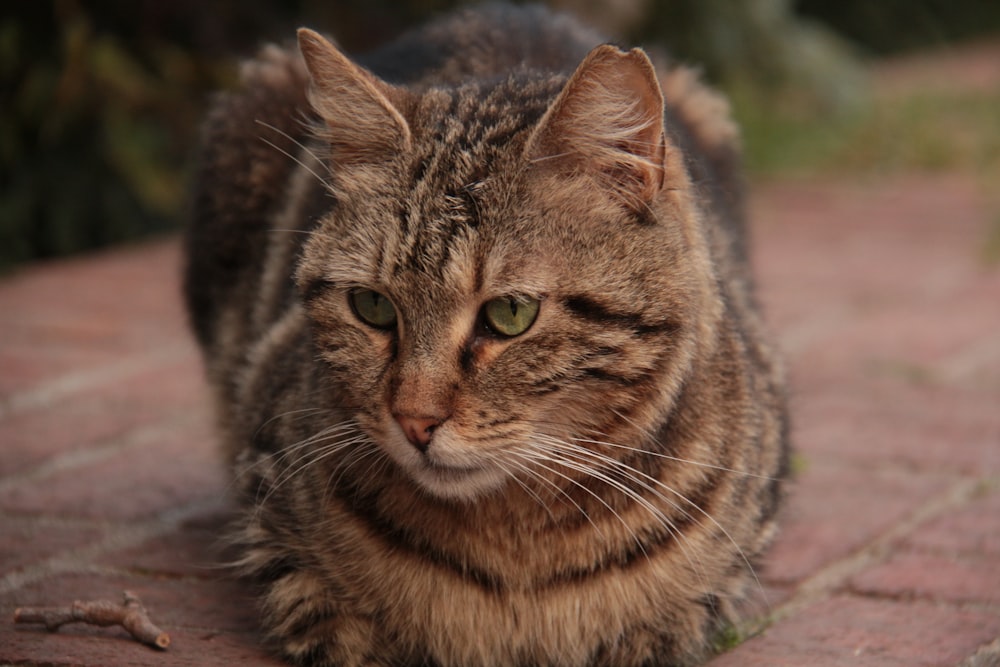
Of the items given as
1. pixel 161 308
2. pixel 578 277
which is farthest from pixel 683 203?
pixel 161 308

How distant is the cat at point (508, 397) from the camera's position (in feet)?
6.64

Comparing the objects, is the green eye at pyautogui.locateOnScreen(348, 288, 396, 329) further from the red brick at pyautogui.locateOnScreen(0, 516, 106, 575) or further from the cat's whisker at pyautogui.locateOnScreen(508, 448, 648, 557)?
the red brick at pyautogui.locateOnScreen(0, 516, 106, 575)

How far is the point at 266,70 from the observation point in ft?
11.0

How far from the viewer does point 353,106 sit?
7.27 feet

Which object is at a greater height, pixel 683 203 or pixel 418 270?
pixel 683 203

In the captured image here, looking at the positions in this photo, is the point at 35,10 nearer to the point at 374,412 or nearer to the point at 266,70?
the point at 266,70

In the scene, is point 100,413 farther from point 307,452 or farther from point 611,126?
point 611,126

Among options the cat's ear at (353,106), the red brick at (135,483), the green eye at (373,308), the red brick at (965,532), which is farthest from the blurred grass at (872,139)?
the green eye at (373,308)

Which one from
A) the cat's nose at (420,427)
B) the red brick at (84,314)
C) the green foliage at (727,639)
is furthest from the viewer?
the red brick at (84,314)

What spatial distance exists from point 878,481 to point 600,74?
1.65 metres

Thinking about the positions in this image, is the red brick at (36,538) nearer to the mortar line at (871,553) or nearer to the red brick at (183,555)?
the red brick at (183,555)

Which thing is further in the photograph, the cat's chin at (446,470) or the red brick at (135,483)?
the red brick at (135,483)

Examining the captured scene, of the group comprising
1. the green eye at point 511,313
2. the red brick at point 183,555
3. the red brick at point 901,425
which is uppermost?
the green eye at point 511,313

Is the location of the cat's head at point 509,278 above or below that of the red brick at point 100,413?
above
